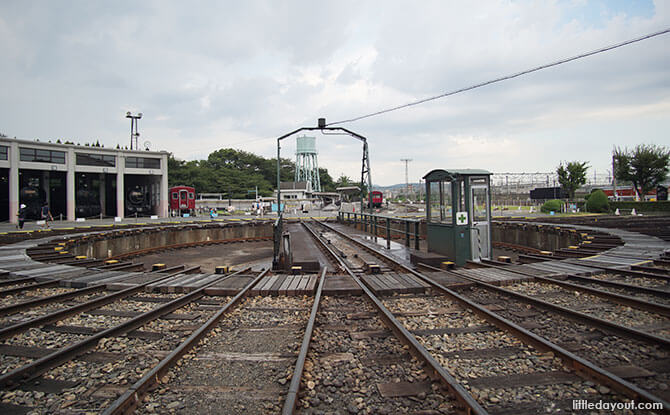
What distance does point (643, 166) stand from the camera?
3728 centimetres

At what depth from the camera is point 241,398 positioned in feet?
9.48

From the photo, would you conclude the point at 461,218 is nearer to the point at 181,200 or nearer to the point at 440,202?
the point at 440,202

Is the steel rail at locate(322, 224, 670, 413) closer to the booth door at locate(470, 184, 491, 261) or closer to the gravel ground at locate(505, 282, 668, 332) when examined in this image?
the gravel ground at locate(505, 282, 668, 332)

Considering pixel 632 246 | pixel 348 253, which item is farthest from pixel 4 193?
pixel 632 246

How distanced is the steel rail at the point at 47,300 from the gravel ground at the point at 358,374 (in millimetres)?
4597

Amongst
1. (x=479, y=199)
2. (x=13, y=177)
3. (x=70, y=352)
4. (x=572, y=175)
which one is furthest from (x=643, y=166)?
(x=13, y=177)

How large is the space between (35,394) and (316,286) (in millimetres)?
4268

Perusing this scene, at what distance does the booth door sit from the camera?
980cm

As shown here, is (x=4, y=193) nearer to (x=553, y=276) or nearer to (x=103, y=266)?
(x=103, y=266)

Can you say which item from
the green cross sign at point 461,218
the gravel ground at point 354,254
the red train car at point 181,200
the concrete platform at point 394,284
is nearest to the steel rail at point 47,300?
the concrete platform at point 394,284

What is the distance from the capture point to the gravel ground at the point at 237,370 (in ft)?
9.21

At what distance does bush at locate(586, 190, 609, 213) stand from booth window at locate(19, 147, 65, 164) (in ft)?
164

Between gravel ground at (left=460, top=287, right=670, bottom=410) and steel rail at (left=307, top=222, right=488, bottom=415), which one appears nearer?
steel rail at (left=307, top=222, right=488, bottom=415)

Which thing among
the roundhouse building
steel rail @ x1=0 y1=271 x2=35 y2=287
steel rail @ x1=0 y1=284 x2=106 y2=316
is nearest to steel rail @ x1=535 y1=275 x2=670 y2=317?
steel rail @ x1=0 y1=284 x2=106 y2=316
